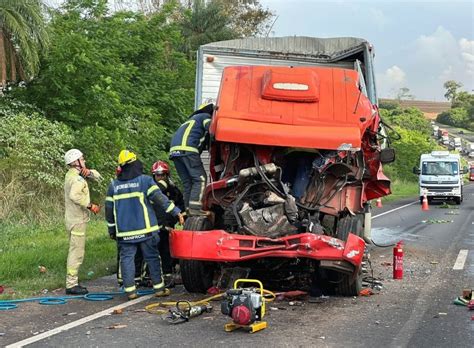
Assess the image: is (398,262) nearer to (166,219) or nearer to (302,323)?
(302,323)

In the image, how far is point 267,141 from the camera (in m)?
7.51

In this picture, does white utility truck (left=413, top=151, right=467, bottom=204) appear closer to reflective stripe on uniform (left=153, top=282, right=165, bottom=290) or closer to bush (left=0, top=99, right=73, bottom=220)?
bush (left=0, top=99, right=73, bottom=220)

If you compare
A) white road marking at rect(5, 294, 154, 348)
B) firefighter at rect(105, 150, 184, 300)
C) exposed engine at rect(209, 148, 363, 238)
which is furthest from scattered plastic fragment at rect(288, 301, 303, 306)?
white road marking at rect(5, 294, 154, 348)

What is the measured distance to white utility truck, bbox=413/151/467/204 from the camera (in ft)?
96.3

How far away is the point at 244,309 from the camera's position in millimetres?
5906

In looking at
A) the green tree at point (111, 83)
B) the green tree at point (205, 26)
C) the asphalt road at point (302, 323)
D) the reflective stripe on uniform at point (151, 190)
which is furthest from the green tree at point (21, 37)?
the green tree at point (205, 26)

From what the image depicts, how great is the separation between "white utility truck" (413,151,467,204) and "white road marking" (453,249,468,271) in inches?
689

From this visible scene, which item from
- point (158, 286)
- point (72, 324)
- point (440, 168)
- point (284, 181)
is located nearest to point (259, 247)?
point (284, 181)

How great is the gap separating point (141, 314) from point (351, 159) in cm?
307

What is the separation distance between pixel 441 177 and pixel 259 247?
24066 millimetres

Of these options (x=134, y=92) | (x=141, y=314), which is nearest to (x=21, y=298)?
(x=141, y=314)

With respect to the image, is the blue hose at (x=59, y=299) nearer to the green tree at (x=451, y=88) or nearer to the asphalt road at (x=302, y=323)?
the asphalt road at (x=302, y=323)

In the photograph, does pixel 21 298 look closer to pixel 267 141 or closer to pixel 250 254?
pixel 250 254

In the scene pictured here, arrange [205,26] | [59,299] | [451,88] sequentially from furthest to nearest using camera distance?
[451,88], [205,26], [59,299]
